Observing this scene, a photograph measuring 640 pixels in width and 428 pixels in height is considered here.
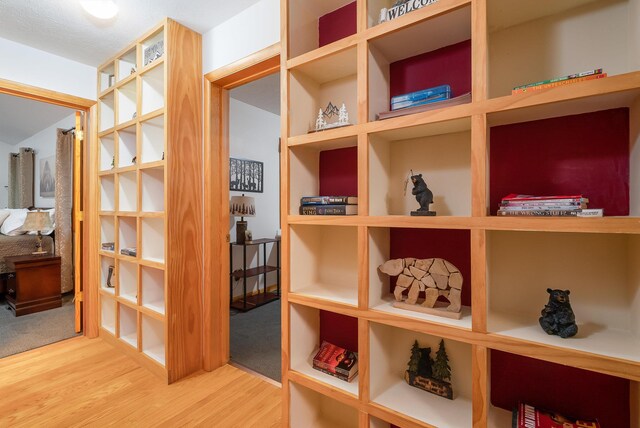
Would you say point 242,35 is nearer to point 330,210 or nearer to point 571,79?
point 330,210

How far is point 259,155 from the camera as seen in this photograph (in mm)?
4008

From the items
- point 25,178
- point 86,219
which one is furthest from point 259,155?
point 25,178

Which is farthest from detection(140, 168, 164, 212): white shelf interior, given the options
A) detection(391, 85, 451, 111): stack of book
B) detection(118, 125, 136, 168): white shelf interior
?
detection(391, 85, 451, 111): stack of book

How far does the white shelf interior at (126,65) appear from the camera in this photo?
2.36m

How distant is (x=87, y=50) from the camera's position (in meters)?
2.34

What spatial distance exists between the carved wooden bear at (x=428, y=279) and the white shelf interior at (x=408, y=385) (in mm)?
198

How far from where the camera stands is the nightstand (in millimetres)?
3178

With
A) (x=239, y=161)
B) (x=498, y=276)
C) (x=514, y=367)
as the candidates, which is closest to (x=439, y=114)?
(x=498, y=276)

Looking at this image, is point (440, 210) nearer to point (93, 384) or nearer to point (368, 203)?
point (368, 203)

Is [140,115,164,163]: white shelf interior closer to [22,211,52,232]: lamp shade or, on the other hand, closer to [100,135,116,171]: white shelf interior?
[100,135,116,171]: white shelf interior

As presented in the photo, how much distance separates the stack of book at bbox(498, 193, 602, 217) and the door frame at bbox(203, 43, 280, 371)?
1744mm

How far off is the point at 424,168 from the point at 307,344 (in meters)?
0.96

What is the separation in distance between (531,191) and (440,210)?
12.0 inches

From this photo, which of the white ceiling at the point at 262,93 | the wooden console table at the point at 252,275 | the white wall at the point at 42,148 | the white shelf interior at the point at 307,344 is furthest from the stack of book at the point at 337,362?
the white wall at the point at 42,148
